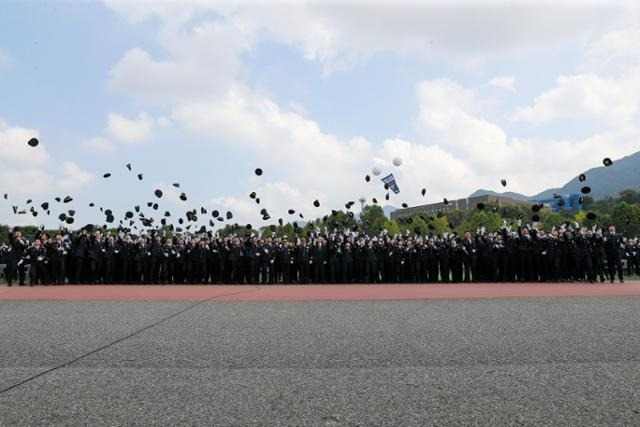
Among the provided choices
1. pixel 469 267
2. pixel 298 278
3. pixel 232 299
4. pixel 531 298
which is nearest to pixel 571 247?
pixel 469 267

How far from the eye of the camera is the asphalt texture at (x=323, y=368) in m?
4.82

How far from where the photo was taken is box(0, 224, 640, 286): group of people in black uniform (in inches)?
828

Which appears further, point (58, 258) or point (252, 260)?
point (252, 260)

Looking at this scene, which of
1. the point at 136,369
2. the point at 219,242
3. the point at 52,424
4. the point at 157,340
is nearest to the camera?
the point at 52,424

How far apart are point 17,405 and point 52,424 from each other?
2.57ft

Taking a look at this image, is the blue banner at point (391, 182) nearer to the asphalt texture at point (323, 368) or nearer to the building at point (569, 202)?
the building at point (569, 202)

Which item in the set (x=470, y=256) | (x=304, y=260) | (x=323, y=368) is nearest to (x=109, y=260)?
(x=304, y=260)

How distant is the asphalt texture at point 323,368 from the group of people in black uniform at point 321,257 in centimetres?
1060

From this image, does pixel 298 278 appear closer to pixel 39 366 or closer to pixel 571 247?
pixel 571 247

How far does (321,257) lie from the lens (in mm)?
22859

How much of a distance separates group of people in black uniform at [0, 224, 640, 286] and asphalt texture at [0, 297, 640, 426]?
10.6 meters

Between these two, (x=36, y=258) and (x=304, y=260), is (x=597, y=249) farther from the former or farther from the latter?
(x=36, y=258)

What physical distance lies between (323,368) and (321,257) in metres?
16.4

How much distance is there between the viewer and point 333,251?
22844 millimetres
